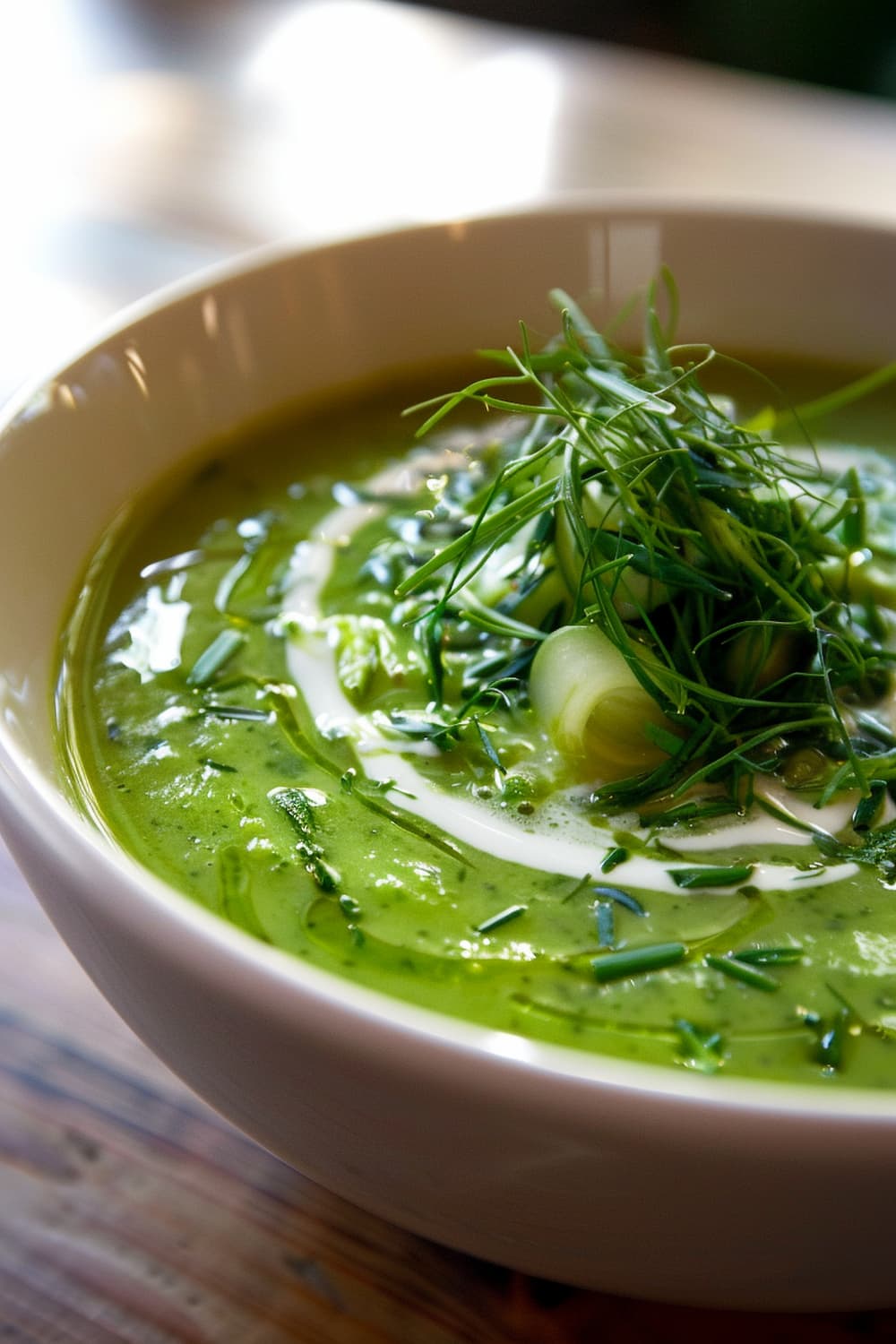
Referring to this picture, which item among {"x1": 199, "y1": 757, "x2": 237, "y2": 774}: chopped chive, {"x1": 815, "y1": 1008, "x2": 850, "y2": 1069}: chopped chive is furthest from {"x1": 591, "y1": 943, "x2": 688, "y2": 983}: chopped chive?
{"x1": 199, "y1": 757, "x2": 237, "y2": 774}: chopped chive

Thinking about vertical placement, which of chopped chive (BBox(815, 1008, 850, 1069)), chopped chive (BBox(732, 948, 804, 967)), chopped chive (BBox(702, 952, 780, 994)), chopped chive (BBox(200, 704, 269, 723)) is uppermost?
chopped chive (BBox(200, 704, 269, 723))

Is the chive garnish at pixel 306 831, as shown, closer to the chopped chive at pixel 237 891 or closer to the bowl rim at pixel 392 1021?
the chopped chive at pixel 237 891

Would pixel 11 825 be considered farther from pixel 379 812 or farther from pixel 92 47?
pixel 92 47

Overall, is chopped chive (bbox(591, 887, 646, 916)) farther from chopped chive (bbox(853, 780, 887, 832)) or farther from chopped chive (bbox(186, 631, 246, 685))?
chopped chive (bbox(186, 631, 246, 685))

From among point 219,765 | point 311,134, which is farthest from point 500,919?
point 311,134

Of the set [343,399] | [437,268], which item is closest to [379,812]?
[343,399]

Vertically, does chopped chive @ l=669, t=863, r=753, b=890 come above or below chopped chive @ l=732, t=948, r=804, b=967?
above

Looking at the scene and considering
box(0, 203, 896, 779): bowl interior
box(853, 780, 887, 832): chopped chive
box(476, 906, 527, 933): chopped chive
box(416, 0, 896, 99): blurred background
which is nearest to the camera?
box(476, 906, 527, 933): chopped chive

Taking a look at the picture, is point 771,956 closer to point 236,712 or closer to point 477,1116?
point 477,1116
